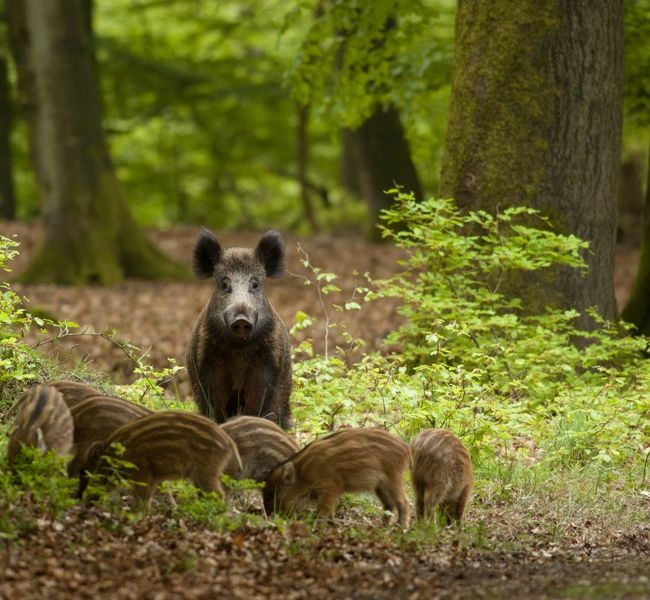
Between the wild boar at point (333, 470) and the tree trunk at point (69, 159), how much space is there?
12021 mm

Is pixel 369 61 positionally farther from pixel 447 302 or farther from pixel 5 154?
pixel 5 154

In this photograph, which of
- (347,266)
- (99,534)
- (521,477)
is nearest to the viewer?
(99,534)

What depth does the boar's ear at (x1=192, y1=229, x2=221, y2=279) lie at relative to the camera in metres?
7.79

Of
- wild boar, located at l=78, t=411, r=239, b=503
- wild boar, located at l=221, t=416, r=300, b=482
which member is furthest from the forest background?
wild boar, located at l=221, t=416, r=300, b=482

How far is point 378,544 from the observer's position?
5.77m

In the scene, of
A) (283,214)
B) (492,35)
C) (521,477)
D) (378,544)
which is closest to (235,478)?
(378,544)

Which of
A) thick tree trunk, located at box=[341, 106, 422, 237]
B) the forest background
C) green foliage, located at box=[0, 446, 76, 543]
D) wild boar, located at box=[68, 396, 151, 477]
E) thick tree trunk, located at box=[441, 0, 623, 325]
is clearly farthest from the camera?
thick tree trunk, located at box=[341, 106, 422, 237]

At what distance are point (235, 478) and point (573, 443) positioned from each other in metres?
2.87

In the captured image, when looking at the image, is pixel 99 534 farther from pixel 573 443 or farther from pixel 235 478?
pixel 573 443

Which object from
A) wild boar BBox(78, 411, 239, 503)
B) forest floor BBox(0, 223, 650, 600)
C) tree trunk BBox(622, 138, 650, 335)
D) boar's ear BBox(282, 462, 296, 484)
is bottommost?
forest floor BBox(0, 223, 650, 600)

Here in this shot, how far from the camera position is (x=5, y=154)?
24.7 m

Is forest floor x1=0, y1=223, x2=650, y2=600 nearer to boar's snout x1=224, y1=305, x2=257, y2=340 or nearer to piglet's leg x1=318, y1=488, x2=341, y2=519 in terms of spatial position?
piglet's leg x1=318, y1=488, x2=341, y2=519

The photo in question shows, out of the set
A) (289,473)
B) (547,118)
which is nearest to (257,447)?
(289,473)

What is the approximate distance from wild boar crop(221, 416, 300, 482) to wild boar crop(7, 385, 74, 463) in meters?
0.90
